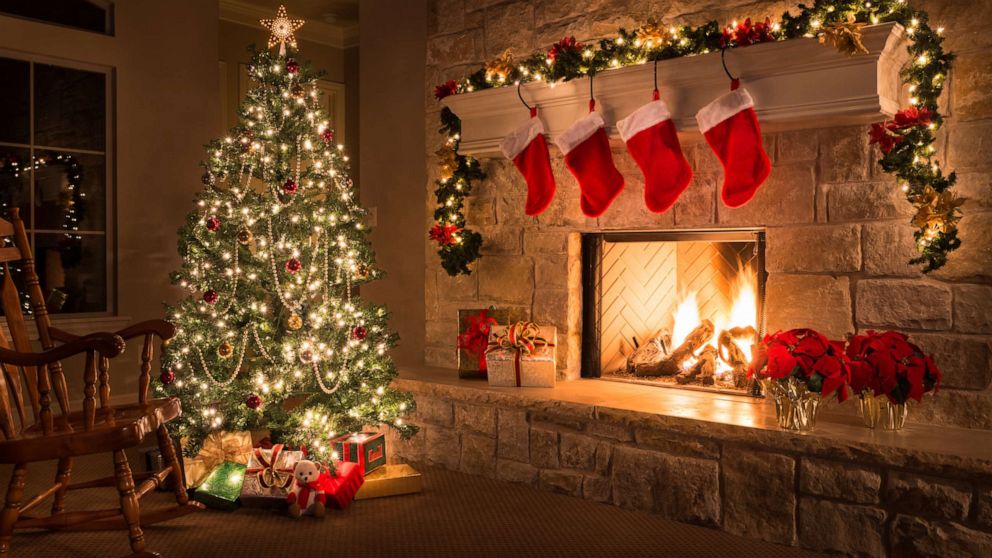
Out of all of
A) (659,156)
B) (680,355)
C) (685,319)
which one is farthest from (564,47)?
(680,355)

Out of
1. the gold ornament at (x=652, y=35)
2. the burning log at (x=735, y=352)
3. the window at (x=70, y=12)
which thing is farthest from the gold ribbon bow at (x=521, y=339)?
the window at (x=70, y=12)

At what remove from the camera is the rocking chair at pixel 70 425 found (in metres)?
2.27

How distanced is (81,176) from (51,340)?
2212 millimetres

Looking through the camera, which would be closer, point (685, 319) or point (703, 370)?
point (703, 370)

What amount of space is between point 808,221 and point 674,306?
0.83 m

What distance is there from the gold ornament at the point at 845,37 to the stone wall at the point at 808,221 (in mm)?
343

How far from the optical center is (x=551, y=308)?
3.77m

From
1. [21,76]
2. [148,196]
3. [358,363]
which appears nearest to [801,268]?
[358,363]

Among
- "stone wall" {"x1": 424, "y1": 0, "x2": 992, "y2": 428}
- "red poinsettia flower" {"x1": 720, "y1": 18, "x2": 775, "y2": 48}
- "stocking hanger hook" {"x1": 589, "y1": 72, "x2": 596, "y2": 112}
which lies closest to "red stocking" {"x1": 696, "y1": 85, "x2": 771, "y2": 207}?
"red poinsettia flower" {"x1": 720, "y1": 18, "x2": 775, "y2": 48}

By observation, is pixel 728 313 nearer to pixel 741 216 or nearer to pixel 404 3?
pixel 741 216

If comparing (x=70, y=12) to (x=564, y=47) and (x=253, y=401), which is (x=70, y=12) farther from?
(x=564, y=47)

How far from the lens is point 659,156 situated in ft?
10.0

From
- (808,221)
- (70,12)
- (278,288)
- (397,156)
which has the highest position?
(70,12)

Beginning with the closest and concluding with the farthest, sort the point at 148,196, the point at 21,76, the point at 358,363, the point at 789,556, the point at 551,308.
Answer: the point at 789,556
the point at 358,363
the point at 551,308
the point at 21,76
the point at 148,196
